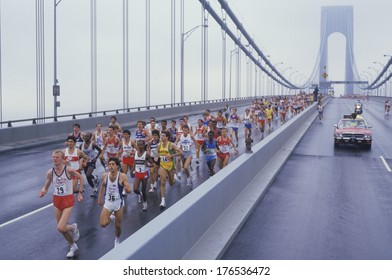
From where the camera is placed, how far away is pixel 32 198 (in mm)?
12758

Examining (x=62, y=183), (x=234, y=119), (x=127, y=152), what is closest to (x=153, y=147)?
(x=127, y=152)

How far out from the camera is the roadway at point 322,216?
7969 mm

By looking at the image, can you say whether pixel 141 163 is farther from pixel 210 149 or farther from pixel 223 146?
pixel 223 146

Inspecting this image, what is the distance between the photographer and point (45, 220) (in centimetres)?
→ 1051

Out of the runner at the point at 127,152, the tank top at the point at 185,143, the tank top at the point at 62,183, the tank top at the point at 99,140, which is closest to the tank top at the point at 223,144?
the tank top at the point at 185,143

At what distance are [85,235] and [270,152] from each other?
8938 millimetres

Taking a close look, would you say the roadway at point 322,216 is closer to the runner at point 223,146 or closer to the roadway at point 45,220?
the runner at point 223,146

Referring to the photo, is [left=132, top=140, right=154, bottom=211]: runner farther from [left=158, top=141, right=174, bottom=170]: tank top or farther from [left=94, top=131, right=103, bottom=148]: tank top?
[left=94, top=131, right=103, bottom=148]: tank top

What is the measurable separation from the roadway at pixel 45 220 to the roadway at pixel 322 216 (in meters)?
2.13

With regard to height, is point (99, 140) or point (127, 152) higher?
point (99, 140)

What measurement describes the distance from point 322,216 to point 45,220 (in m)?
5.39

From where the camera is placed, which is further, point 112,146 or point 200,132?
point 200,132

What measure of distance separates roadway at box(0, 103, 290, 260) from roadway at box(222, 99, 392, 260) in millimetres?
2126
